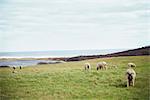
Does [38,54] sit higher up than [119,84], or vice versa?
[38,54]

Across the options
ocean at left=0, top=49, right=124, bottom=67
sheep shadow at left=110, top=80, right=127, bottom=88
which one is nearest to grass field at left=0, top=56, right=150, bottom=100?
sheep shadow at left=110, top=80, right=127, bottom=88

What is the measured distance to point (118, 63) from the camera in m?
5.59

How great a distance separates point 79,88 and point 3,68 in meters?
1.36

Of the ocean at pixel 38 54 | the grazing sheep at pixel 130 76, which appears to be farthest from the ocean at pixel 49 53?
the grazing sheep at pixel 130 76

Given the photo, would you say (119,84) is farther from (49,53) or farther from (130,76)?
(49,53)

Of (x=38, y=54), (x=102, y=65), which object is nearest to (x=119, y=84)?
(x=102, y=65)

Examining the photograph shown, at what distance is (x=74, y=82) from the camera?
5.46 meters

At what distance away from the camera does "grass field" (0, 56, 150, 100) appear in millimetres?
5223

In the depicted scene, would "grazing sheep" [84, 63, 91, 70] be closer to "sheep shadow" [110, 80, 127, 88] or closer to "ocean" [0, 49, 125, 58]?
"ocean" [0, 49, 125, 58]

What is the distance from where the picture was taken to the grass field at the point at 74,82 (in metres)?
5.22

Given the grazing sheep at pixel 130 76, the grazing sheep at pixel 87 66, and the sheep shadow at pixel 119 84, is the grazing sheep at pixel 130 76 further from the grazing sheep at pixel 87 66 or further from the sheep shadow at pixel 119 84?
the grazing sheep at pixel 87 66

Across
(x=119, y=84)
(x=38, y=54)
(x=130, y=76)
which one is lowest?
(x=119, y=84)

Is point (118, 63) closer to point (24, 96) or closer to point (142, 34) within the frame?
point (142, 34)

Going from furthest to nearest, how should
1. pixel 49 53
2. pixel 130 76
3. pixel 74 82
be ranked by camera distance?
pixel 49 53 → pixel 74 82 → pixel 130 76
